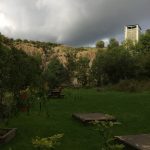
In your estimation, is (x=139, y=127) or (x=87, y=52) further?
(x=87, y=52)

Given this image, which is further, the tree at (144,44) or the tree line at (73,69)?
the tree at (144,44)

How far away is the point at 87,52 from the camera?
91.4 m

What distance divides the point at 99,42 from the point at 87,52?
8.42m

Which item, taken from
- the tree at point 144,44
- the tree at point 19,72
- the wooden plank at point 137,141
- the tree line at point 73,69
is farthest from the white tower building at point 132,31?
the wooden plank at point 137,141

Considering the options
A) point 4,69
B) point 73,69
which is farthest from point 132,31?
point 4,69

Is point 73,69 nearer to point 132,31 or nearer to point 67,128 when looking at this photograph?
point 67,128

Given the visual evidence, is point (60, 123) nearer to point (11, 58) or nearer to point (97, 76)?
point (11, 58)

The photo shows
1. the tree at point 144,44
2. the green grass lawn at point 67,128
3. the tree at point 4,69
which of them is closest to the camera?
the tree at point 4,69

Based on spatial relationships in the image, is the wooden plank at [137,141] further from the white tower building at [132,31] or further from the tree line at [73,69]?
the white tower building at [132,31]

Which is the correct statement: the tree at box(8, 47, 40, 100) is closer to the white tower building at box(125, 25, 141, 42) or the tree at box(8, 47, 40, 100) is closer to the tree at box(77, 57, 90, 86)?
the tree at box(77, 57, 90, 86)

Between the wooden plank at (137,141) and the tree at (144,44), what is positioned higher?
the tree at (144,44)

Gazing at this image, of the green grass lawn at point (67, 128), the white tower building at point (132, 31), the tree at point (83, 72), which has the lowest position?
the green grass lawn at point (67, 128)

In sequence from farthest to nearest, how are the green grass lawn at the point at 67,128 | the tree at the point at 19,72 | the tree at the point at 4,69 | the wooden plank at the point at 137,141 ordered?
1. the green grass lawn at the point at 67,128
2. the tree at the point at 19,72
3. the tree at the point at 4,69
4. the wooden plank at the point at 137,141

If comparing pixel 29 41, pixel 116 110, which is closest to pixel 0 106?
pixel 116 110
